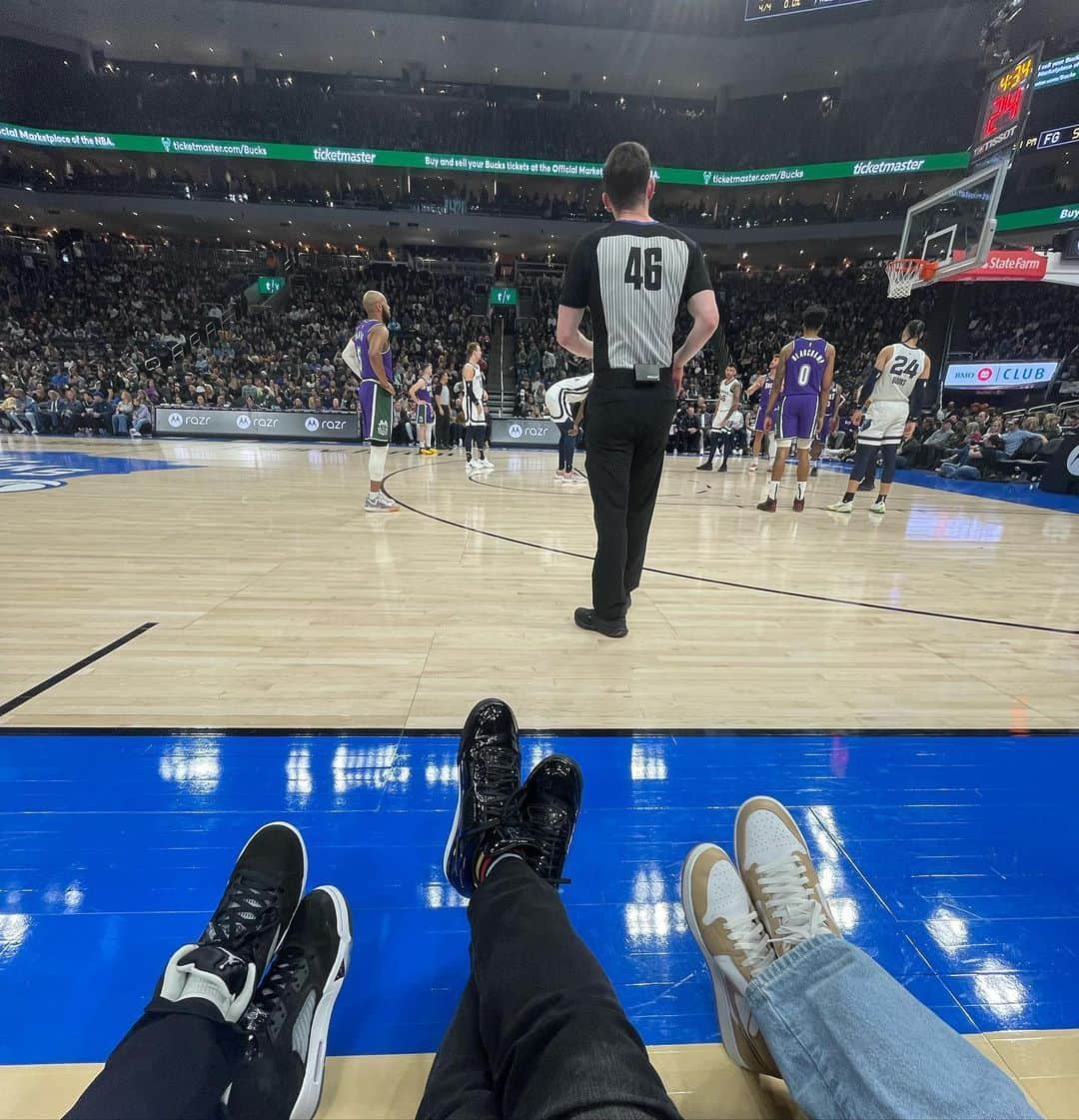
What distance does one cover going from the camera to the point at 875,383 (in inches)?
243

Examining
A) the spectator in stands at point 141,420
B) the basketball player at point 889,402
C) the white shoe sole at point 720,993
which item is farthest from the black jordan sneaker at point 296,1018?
the spectator in stands at point 141,420

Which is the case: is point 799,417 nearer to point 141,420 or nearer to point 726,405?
point 726,405

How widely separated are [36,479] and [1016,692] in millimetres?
9330

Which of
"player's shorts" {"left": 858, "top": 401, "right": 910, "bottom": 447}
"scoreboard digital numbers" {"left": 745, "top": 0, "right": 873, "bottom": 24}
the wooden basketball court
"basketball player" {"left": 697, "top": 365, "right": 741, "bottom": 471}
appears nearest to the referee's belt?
the wooden basketball court

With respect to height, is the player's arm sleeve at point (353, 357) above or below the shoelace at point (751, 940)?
above

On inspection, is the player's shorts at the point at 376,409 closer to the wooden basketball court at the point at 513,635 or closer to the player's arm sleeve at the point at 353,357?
the player's arm sleeve at the point at 353,357

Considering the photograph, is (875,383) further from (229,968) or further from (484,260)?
(484,260)

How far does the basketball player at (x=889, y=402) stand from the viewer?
5.87m

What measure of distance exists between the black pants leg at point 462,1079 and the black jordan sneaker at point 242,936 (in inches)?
13.0

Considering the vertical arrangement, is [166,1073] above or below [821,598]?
above

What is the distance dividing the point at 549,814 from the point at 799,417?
5.69 meters

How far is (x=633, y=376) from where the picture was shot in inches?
95.3

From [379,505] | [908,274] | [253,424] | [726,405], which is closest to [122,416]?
[253,424]

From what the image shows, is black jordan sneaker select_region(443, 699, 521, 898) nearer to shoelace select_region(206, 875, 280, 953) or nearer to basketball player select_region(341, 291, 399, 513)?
shoelace select_region(206, 875, 280, 953)
